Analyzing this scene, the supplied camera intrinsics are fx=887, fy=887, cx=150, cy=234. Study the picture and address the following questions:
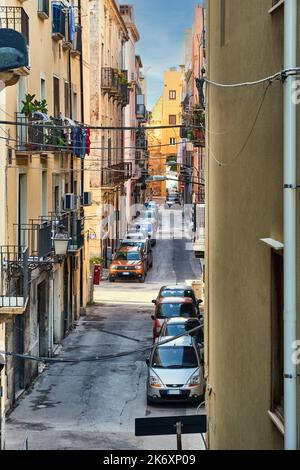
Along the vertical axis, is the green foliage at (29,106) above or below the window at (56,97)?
below

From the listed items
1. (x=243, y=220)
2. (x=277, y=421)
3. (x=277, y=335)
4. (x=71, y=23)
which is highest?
(x=71, y=23)

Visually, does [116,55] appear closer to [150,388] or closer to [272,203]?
[150,388]

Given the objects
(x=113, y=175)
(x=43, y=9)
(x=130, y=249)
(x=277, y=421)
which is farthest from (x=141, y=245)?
(x=277, y=421)

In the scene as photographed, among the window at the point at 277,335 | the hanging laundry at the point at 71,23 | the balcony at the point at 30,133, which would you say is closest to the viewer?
the window at the point at 277,335

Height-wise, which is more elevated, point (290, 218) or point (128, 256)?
point (290, 218)

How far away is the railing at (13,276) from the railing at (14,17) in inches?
186

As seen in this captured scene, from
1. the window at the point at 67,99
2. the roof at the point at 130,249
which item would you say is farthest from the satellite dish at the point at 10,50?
the roof at the point at 130,249

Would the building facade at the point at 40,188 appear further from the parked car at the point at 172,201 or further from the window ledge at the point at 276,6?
the parked car at the point at 172,201

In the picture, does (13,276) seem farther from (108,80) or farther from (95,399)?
(108,80)

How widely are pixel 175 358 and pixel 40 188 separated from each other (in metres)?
6.40

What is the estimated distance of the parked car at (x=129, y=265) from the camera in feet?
139

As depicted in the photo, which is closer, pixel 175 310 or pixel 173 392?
pixel 173 392

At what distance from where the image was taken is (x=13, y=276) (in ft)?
62.8
